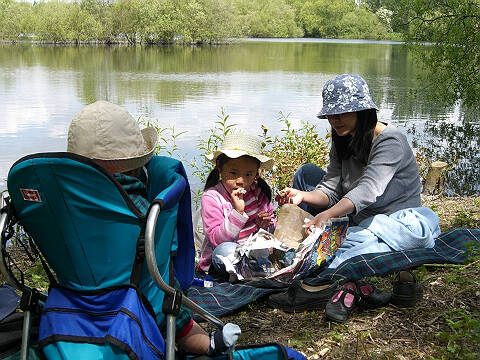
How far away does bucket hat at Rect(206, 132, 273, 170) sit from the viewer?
370 cm

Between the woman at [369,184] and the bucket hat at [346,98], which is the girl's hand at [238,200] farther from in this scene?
the bucket hat at [346,98]

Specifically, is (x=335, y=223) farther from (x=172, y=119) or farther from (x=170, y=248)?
(x=172, y=119)

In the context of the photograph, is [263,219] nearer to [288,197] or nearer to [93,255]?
[288,197]

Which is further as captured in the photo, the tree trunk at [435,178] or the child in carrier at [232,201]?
the tree trunk at [435,178]

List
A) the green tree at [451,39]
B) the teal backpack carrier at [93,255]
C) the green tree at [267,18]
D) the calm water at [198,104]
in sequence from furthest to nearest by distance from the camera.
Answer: the green tree at [267,18]
the green tree at [451,39]
the calm water at [198,104]
the teal backpack carrier at [93,255]

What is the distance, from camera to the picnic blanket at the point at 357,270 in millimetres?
3311

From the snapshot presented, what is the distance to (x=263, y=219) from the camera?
3.80m

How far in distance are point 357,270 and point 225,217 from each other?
2.98ft

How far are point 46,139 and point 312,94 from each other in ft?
26.4

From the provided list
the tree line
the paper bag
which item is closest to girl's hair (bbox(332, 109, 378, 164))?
the paper bag

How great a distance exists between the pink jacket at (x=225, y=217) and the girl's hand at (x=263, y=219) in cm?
8

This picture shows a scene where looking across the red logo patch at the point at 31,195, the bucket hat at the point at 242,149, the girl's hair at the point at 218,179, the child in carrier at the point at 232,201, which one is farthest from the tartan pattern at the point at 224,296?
the red logo patch at the point at 31,195

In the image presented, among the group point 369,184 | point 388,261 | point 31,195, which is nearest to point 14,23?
point 369,184

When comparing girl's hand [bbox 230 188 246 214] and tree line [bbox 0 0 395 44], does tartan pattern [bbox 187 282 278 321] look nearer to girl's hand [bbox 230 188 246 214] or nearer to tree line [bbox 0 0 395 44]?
girl's hand [bbox 230 188 246 214]
